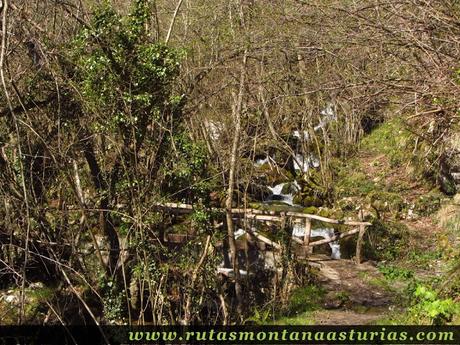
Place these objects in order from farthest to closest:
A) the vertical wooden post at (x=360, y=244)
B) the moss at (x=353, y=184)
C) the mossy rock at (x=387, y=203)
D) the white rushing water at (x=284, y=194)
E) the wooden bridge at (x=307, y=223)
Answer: the white rushing water at (x=284, y=194) < the moss at (x=353, y=184) < the mossy rock at (x=387, y=203) < the vertical wooden post at (x=360, y=244) < the wooden bridge at (x=307, y=223)

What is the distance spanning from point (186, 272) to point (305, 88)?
26.3 ft

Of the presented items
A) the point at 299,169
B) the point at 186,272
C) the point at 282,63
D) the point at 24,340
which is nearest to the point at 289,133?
the point at 299,169

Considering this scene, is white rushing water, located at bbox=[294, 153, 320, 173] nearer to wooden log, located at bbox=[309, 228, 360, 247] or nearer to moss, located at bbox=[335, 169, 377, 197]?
moss, located at bbox=[335, 169, 377, 197]

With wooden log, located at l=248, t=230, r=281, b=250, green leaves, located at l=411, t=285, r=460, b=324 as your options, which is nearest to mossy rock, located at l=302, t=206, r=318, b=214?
wooden log, located at l=248, t=230, r=281, b=250

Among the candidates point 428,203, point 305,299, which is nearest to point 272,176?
point 428,203

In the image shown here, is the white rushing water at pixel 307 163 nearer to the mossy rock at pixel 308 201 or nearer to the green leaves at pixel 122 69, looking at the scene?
the mossy rock at pixel 308 201

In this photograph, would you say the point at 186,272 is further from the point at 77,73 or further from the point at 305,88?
the point at 305,88

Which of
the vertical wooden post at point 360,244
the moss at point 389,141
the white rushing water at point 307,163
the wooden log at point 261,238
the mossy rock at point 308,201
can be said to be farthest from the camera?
the white rushing water at point 307,163

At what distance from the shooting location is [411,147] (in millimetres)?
18328

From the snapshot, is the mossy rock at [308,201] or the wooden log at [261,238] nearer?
Result: the wooden log at [261,238]

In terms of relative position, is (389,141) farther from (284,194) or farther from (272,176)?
(284,194)

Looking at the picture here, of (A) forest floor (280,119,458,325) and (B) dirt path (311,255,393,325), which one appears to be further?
(A) forest floor (280,119,458,325)

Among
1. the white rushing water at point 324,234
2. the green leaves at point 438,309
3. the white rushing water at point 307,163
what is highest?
the green leaves at point 438,309

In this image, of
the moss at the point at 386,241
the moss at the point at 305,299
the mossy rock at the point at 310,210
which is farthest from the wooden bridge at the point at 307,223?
the mossy rock at the point at 310,210
